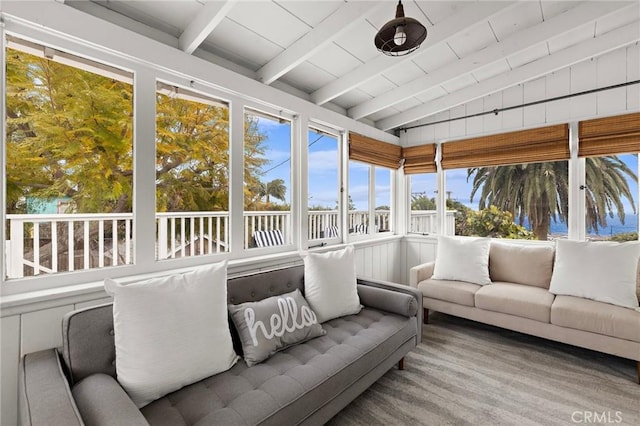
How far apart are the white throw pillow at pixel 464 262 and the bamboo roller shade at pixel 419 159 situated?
4.09 ft

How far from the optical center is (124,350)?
1.32 m

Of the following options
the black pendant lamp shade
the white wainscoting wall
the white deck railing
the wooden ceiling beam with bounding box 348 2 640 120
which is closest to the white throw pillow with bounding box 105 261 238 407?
the white wainscoting wall

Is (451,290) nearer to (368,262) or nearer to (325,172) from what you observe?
(368,262)

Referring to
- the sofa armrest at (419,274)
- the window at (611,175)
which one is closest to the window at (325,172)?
the sofa armrest at (419,274)

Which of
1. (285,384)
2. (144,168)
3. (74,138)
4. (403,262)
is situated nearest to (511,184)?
(403,262)

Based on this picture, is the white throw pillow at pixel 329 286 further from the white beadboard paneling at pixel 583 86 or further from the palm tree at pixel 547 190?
the white beadboard paneling at pixel 583 86

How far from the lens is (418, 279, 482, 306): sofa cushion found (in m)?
2.90

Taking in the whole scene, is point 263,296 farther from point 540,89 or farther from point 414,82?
point 540,89

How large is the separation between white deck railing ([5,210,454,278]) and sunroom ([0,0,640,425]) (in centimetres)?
2

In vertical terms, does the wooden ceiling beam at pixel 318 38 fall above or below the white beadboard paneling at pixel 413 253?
above

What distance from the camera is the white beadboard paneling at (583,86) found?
2.99 m

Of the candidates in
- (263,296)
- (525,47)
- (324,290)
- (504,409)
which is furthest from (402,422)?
(525,47)

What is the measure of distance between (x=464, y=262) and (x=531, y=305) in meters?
0.76

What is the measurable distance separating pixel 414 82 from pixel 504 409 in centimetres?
298
